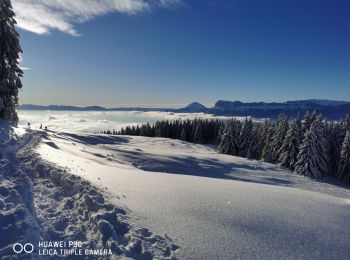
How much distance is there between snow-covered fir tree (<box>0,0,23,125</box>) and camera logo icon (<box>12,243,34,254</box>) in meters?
20.7

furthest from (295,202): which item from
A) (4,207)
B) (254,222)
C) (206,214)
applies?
(4,207)

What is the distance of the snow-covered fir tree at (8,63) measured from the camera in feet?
76.5

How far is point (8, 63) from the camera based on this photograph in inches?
956

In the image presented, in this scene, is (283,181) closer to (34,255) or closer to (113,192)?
(113,192)

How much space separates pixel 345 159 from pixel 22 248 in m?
57.8

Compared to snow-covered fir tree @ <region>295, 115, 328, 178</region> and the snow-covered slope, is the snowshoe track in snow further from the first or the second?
snow-covered fir tree @ <region>295, 115, 328, 178</region>

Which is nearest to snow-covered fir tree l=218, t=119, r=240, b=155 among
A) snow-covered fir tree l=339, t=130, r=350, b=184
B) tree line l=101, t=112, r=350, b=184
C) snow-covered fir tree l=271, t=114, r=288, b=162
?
tree line l=101, t=112, r=350, b=184

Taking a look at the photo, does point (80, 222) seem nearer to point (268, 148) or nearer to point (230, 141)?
point (230, 141)

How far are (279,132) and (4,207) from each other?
2329 inches

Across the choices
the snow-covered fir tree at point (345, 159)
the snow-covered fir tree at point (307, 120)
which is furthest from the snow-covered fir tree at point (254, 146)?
the snow-covered fir tree at point (345, 159)

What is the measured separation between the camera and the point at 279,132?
196 ft

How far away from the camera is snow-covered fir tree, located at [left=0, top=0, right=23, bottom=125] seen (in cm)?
2333

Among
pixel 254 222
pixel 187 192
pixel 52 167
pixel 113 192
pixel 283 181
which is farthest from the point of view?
pixel 283 181

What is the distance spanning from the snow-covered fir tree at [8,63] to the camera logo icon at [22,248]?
2067 centimetres
